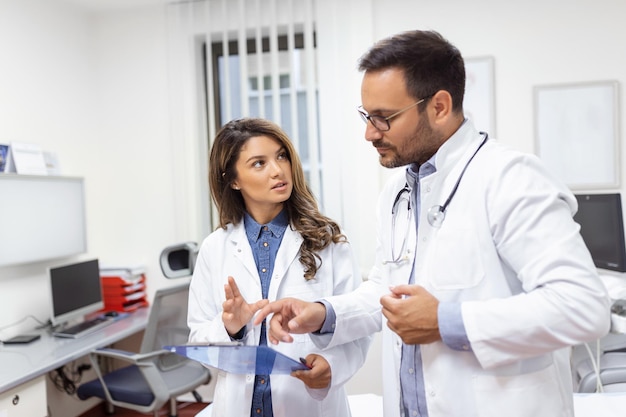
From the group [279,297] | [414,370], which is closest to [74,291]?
[279,297]

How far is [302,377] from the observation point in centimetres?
134

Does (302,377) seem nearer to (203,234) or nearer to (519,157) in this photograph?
(519,157)

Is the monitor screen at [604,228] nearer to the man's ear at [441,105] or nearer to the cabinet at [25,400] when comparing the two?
the man's ear at [441,105]

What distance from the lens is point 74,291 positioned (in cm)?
314

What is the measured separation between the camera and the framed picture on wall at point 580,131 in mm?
3098

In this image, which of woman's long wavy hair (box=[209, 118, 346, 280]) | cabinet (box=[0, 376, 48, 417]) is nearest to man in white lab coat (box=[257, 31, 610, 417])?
woman's long wavy hair (box=[209, 118, 346, 280])

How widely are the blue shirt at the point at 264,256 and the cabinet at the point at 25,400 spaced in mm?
1380

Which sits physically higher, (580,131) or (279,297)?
(580,131)

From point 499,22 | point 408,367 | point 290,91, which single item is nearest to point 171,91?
point 290,91

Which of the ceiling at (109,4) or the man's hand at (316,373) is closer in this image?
the man's hand at (316,373)

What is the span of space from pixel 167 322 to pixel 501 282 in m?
2.31

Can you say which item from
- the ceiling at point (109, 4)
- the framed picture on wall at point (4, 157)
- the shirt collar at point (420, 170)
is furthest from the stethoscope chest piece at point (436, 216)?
the ceiling at point (109, 4)

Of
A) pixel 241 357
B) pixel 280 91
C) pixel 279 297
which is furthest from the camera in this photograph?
pixel 280 91

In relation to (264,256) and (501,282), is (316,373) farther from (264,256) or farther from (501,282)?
(501,282)
